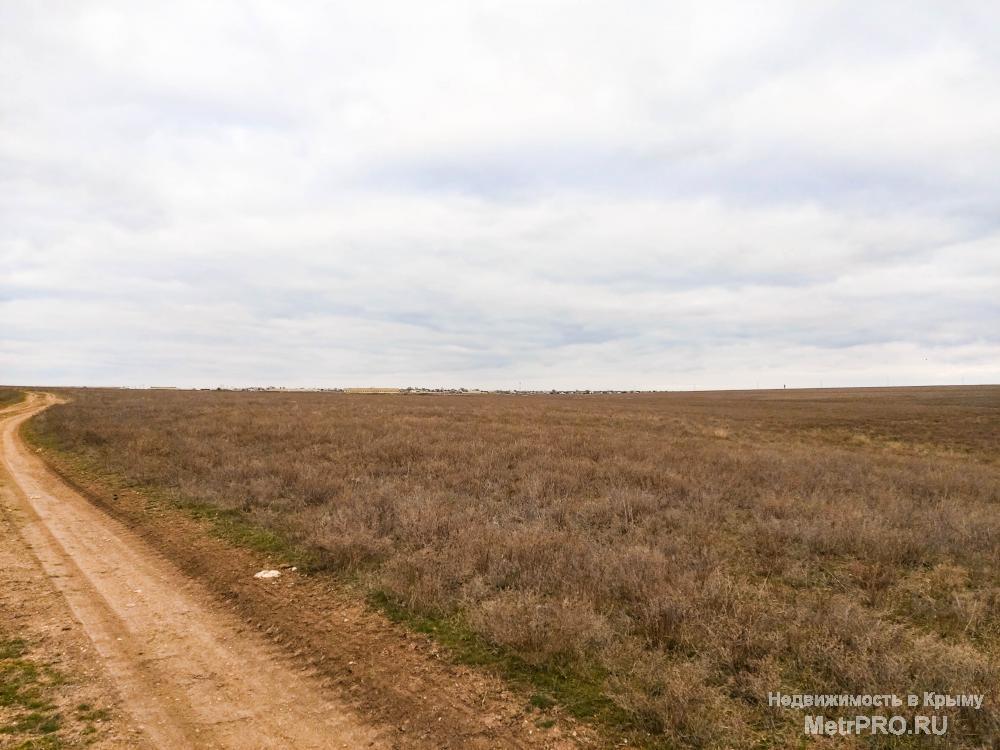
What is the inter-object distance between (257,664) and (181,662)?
754mm

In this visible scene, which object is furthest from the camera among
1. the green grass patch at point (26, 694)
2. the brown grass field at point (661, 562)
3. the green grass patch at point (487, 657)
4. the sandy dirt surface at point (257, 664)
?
the brown grass field at point (661, 562)

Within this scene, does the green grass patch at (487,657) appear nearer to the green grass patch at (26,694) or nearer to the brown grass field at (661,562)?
the brown grass field at (661,562)

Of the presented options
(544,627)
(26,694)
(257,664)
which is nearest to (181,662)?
(257,664)

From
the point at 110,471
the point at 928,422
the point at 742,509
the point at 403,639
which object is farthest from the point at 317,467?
the point at 928,422

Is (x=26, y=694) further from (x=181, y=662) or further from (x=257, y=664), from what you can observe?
(x=257, y=664)

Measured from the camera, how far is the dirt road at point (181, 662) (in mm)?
4285

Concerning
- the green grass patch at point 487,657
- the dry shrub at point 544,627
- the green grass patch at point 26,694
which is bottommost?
the green grass patch at point 487,657

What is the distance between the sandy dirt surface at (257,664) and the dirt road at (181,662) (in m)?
0.01

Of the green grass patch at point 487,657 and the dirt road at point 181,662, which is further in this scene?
the green grass patch at point 487,657

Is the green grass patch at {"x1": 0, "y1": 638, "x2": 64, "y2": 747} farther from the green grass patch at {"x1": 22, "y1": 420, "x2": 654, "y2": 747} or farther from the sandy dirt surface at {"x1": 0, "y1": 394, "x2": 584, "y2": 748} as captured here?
the green grass patch at {"x1": 22, "y1": 420, "x2": 654, "y2": 747}

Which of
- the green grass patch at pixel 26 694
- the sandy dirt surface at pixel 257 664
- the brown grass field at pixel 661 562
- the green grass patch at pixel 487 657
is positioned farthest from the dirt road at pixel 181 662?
the brown grass field at pixel 661 562

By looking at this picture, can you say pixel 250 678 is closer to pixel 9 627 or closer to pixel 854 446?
pixel 9 627

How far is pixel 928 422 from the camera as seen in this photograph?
41562mm

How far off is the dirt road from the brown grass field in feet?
5.38
